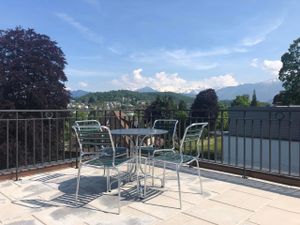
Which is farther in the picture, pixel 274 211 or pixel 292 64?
pixel 292 64

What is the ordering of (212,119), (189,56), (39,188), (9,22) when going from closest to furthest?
(39,188) < (212,119) < (9,22) < (189,56)

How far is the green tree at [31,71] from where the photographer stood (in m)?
13.5

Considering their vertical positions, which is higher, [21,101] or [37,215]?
[21,101]

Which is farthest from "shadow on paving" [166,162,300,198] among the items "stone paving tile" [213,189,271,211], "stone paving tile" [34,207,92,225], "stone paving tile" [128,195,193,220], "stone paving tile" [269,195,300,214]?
"stone paving tile" [34,207,92,225]

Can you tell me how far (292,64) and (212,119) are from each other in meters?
24.3

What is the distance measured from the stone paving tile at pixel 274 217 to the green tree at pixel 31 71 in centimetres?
1186

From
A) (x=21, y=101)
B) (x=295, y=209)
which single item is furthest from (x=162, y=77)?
(x=295, y=209)

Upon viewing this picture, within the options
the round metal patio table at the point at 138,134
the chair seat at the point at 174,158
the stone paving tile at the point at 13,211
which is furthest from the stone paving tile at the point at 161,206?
the stone paving tile at the point at 13,211

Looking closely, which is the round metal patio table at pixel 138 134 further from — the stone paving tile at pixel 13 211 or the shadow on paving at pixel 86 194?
the stone paving tile at pixel 13 211

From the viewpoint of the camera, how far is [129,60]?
23719mm

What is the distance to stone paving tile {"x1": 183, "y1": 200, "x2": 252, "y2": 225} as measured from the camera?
2824mm

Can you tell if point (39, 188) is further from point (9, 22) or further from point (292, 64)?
point (292, 64)

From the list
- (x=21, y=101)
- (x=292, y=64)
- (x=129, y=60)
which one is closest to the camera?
(x=21, y=101)

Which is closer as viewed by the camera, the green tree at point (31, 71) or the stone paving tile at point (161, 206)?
the stone paving tile at point (161, 206)
